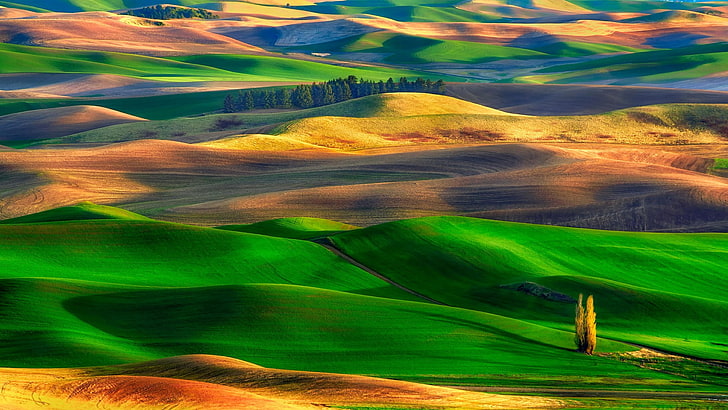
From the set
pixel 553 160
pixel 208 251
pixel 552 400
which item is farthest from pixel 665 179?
pixel 552 400

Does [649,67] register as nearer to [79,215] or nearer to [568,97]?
[568,97]

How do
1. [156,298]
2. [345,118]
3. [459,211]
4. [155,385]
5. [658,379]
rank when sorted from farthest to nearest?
[345,118], [459,211], [156,298], [658,379], [155,385]

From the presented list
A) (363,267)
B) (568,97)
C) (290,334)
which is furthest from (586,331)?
(568,97)

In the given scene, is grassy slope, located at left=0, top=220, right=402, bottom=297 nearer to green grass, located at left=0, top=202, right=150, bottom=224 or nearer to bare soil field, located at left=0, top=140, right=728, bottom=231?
green grass, located at left=0, top=202, right=150, bottom=224

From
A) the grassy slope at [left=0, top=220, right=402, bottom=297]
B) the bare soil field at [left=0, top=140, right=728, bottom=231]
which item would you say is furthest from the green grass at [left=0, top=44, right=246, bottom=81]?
the grassy slope at [left=0, top=220, right=402, bottom=297]

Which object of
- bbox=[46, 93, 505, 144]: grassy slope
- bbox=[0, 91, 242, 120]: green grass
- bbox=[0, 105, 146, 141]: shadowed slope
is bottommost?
bbox=[0, 91, 242, 120]: green grass

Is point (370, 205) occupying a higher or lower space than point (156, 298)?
lower

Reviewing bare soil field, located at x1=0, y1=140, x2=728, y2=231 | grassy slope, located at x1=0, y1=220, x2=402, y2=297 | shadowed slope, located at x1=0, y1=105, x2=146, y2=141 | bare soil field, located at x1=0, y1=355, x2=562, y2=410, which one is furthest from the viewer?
shadowed slope, located at x1=0, y1=105, x2=146, y2=141

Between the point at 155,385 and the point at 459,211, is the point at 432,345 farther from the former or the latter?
the point at 459,211
